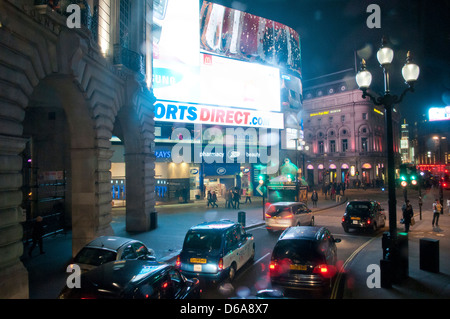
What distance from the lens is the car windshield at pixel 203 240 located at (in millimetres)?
8539

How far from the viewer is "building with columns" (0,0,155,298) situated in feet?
23.3

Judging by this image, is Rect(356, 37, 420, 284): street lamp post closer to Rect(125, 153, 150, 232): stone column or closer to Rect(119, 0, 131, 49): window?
Rect(119, 0, 131, 49): window

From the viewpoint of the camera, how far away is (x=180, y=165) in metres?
28.7

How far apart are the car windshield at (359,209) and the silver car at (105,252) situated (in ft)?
38.9

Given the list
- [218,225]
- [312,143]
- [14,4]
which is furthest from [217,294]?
[312,143]

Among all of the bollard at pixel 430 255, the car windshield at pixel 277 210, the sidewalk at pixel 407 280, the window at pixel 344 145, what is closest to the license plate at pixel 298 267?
the sidewalk at pixel 407 280

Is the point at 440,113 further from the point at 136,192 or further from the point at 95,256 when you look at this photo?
the point at 95,256

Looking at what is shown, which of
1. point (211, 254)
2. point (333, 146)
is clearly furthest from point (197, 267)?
point (333, 146)

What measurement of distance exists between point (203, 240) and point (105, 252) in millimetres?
2742

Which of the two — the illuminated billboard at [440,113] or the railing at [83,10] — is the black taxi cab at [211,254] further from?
the illuminated billboard at [440,113]

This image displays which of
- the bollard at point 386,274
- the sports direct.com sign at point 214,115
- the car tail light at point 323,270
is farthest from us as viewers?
the sports direct.com sign at point 214,115

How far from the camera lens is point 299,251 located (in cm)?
773
